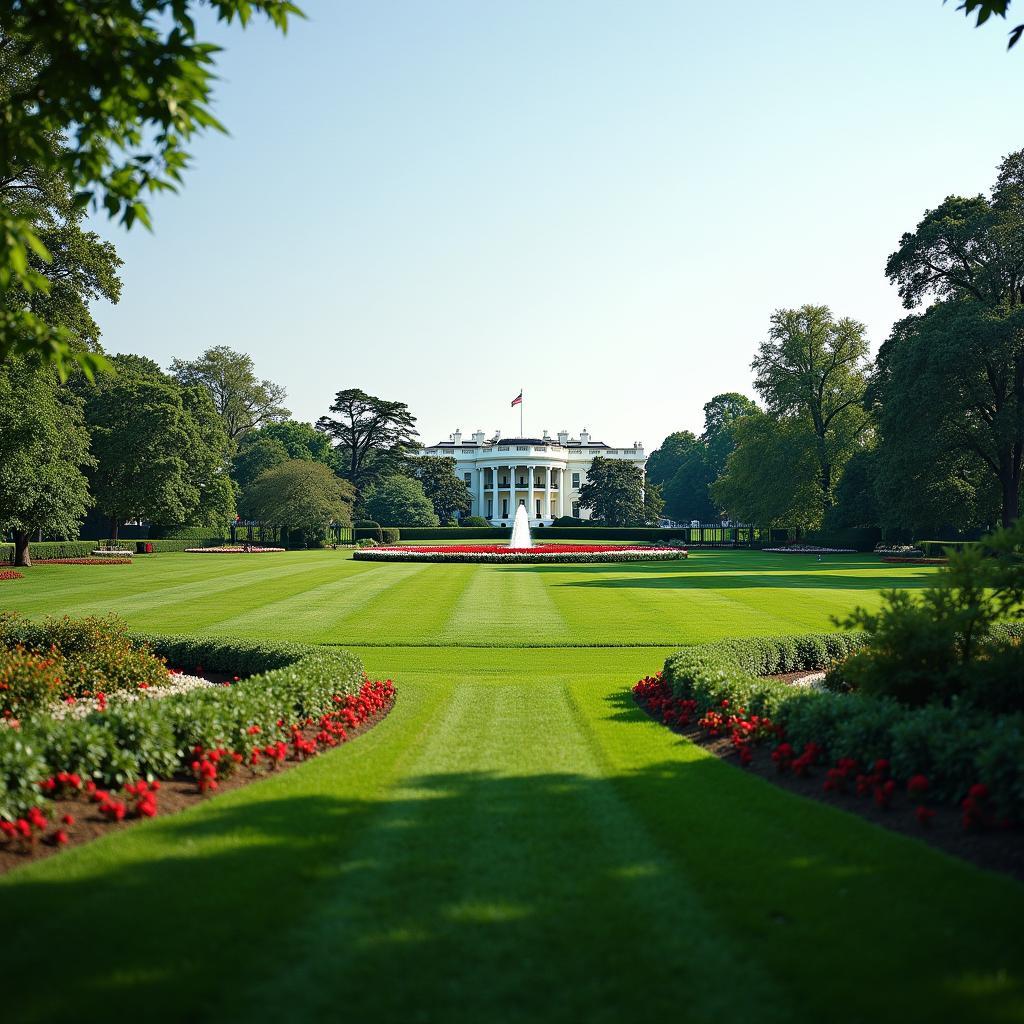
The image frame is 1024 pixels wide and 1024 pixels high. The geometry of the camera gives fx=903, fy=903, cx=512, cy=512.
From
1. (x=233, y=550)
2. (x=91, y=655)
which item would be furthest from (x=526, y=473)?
(x=91, y=655)

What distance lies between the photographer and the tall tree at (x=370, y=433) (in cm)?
8875

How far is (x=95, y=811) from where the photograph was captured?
21.7 feet

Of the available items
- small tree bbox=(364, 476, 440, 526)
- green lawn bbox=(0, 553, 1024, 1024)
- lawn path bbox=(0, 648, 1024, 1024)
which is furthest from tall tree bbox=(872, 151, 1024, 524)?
small tree bbox=(364, 476, 440, 526)

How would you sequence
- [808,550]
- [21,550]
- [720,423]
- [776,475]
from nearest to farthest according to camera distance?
[21,550] → [808,550] → [776,475] → [720,423]

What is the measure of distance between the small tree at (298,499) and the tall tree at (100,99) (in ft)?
190

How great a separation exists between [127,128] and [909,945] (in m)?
7.03

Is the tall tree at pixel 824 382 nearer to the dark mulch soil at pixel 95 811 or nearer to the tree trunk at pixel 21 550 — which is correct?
the tree trunk at pixel 21 550

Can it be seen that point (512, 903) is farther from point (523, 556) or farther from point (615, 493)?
point (615, 493)

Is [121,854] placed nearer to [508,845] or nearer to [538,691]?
[508,845]

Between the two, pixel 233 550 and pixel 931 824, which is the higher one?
pixel 931 824

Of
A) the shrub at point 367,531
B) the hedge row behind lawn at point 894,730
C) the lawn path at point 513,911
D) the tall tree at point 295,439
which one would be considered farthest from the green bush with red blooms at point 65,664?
the tall tree at point 295,439

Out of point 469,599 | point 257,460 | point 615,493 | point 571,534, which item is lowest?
point 469,599

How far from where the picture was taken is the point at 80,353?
610 cm

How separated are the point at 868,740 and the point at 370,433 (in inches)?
3338
